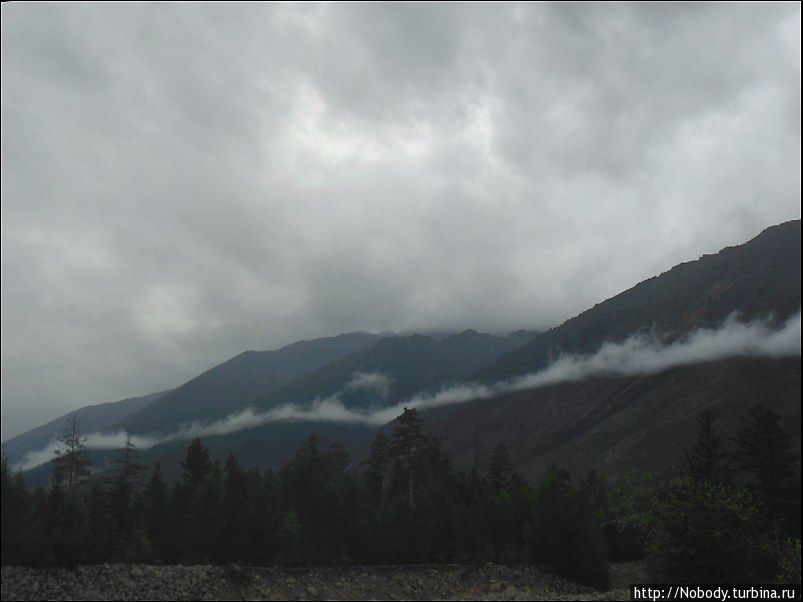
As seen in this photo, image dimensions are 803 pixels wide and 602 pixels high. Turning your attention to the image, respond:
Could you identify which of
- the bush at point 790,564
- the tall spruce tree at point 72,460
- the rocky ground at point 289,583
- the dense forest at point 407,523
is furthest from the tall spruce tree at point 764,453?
the tall spruce tree at point 72,460

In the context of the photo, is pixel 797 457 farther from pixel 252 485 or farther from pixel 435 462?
pixel 435 462

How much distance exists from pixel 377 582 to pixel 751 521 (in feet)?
85.6

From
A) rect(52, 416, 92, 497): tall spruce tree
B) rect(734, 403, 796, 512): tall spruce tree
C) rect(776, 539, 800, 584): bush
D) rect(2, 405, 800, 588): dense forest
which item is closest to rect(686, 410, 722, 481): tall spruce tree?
rect(2, 405, 800, 588): dense forest

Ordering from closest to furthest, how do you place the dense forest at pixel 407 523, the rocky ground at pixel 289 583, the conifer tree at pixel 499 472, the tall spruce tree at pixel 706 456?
1. the rocky ground at pixel 289 583
2. the dense forest at pixel 407 523
3. the tall spruce tree at pixel 706 456
4. the conifer tree at pixel 499 472

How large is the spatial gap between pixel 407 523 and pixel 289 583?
14.7 m

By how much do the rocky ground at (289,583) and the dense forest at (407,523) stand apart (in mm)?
1218

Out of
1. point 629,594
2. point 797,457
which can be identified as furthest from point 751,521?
point 797,457

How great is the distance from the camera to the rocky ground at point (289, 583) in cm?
2773

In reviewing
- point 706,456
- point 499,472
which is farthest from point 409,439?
point 706,456

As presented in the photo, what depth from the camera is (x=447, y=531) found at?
167 ft

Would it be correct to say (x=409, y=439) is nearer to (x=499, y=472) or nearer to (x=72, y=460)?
(x=499, y=472)

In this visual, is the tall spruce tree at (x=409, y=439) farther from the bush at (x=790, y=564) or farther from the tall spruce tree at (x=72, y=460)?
the bush at (x=790, y=564)

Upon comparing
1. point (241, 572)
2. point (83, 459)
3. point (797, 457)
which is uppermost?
point (83, 459)

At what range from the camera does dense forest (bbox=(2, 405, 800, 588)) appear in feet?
103
